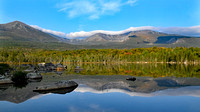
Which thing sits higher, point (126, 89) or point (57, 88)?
point (57, 88)

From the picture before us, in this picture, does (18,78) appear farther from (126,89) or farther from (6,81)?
A: (126,89)

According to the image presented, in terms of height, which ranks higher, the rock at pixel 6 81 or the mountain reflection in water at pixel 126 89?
the rock at pixel 6 81

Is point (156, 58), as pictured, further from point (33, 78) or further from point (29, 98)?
point (29, 98)

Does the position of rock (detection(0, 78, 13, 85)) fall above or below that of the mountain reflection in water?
above

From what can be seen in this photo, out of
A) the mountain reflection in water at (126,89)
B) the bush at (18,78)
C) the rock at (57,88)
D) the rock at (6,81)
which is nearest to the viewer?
the mountain reflection in water at (126,89)

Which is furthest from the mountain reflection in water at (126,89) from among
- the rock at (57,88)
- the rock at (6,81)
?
the rock at (6,81)

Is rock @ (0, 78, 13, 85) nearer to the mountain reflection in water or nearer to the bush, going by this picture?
the bush

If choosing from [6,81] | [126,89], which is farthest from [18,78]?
[126,89]

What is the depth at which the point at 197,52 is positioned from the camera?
14225cm

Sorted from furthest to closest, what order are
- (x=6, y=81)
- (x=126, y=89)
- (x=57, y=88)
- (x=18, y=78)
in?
(x=18, y=78)
(x=6, y=81)
(x=126, y=89)
(x=57, y=88)

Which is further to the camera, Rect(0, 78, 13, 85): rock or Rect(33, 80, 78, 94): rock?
Rect(0, 78, 13, 85): rock

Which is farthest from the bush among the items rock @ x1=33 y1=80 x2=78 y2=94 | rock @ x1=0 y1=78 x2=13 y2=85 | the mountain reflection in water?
rock @ x1=33 y1=80 x2=78 y2=94

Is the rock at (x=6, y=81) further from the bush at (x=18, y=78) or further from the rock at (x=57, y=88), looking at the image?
the rock at (x=57, y=88)

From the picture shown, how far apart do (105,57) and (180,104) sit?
171761mm
